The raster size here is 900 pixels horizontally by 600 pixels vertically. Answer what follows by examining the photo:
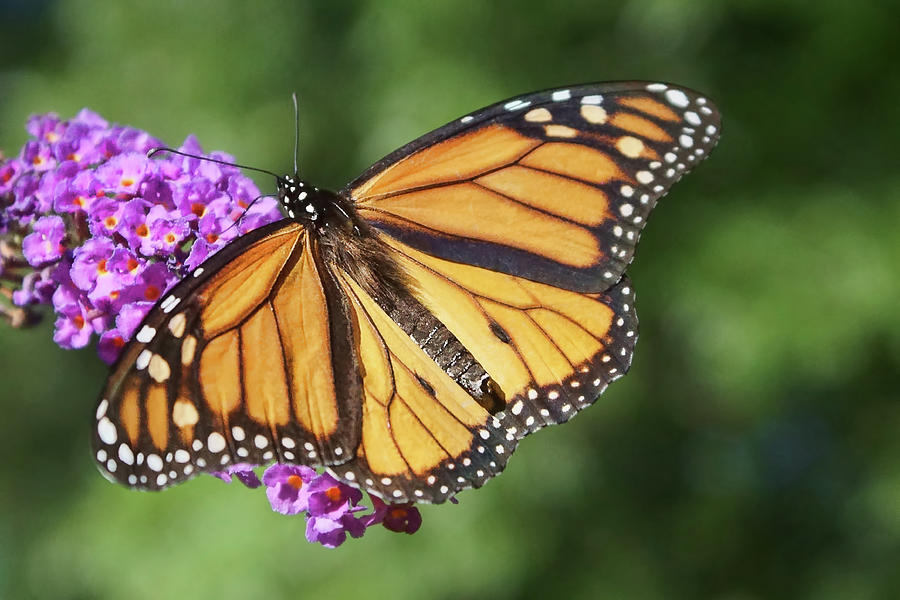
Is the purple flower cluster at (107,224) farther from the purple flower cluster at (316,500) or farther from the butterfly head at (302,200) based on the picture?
the purple flower cluster at (316,500)

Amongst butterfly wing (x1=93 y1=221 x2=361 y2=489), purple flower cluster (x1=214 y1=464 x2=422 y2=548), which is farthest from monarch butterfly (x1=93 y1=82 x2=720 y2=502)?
purple flower cluster (x1=214 y1=464 x2=422 y2=548)

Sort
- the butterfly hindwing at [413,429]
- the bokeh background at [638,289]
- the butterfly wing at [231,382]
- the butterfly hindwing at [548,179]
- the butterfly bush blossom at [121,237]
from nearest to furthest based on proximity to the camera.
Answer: the butterfly wing at [231,382] → the butterfly hindwing at [413,429] → the butterfly bush blossom at [121,237] → the butterfly hindwing at [548,179] → the bokeh background at [638,289]

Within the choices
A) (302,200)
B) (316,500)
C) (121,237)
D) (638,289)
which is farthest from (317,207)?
(638,289)

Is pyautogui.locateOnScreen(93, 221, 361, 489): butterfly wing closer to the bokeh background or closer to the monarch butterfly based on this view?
the monarch butterfly

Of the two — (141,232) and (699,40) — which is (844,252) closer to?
(699,40)

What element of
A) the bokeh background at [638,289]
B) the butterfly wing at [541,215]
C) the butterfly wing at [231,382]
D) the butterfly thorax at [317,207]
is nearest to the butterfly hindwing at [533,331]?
the butterfly wing at [541,215]

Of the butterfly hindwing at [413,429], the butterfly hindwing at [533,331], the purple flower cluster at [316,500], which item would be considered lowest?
the purple flower cluster at [316,500]

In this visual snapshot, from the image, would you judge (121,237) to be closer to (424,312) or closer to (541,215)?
(424,312)

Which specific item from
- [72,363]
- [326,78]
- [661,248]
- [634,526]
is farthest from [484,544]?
[72,363]
